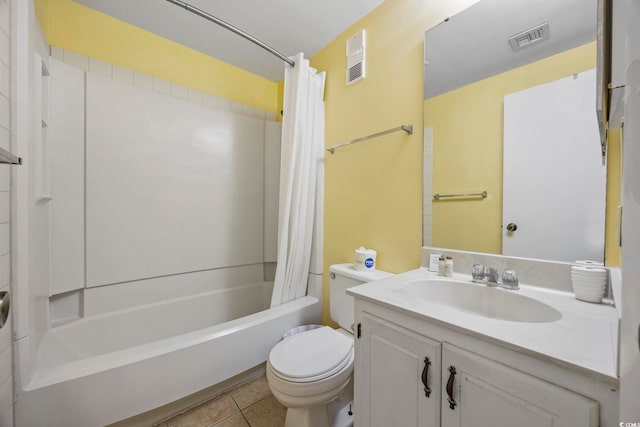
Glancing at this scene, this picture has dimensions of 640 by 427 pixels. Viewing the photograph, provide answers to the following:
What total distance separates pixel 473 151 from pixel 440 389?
1.00m

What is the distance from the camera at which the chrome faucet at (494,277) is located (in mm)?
970

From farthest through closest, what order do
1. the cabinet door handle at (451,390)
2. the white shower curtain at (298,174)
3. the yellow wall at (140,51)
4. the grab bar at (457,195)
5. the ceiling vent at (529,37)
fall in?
the white shower curtain at (298,174) < the yellow wall at (140,51) < the grab bar at (457,195) < the ceiling vent at (529,37) < the cabinet door handle at (451,390)

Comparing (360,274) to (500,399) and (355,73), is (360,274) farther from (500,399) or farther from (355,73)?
(355,73)

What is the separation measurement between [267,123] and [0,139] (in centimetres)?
165

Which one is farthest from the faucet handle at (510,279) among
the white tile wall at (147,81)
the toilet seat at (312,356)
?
the white tile wall at (147,81)

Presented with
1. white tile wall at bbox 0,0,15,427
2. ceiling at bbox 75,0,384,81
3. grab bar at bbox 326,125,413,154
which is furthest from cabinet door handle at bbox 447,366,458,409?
ceiling at bbox 75,0,384,81

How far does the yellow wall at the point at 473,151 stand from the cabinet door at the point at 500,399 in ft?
2.04

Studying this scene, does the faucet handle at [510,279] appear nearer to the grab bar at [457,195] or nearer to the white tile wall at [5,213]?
the grab bar at [457,195]

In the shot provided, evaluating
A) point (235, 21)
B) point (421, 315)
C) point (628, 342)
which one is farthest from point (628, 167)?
point (235, 21)

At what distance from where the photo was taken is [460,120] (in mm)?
1195

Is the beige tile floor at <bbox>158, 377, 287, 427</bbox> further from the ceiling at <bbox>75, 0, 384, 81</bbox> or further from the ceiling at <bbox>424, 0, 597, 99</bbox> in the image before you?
the ceiling at <bbox>75, 0, 384, 81</bbox>

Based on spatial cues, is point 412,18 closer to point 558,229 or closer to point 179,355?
point 558,229

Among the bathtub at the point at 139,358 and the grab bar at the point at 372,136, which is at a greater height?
the grab bar at the point at 372,136

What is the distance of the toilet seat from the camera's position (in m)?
1.03
